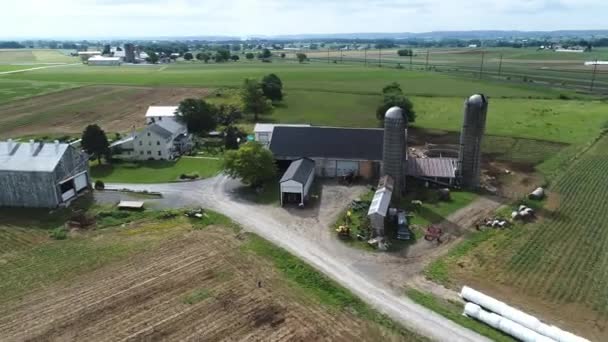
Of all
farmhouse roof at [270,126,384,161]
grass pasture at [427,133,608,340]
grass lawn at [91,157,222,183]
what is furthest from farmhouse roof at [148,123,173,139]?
grass pasture at [427,133,608,340]

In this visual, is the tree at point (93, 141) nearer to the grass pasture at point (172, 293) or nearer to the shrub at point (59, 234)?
the shrub at point (59, 234)

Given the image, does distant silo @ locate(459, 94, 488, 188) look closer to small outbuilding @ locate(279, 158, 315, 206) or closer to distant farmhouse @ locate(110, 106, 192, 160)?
small outbuilding @ locate(279, 158, 315, 206)

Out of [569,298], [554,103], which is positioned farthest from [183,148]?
[554,103]

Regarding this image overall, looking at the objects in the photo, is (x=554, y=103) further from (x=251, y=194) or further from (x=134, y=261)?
(x=134, y=261)

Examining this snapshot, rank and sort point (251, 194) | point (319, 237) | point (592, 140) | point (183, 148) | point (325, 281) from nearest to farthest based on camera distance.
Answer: point (325, 281), point (319, 237), point (251, 194), point (183, 148), point (592, 140)

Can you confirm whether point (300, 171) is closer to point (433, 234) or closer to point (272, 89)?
point (433, 234)

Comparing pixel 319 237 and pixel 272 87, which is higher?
pixel 272 87

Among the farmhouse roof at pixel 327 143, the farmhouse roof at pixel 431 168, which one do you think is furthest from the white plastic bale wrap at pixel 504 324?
the farmhouse roof at pixel 327 143
